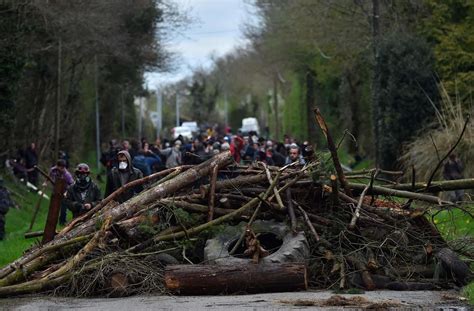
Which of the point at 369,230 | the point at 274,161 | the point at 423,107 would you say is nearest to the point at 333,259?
the point at 369,230

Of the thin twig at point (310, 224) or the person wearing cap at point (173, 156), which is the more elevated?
the thin twig at point (310, 224)

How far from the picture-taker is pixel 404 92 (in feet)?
120

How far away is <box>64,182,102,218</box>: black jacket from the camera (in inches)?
734

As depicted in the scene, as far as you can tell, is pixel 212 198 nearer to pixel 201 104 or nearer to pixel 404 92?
pixel 404 92

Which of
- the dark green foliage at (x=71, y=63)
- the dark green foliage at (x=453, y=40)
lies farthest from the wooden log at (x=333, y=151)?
the dark green foliage at (x=453, y=40)

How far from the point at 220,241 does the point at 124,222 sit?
138cm

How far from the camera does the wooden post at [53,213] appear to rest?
16.2 m

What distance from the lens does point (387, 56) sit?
37.9 m

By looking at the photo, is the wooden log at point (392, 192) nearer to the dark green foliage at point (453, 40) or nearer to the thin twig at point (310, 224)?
the thin twig at point (310, 224)

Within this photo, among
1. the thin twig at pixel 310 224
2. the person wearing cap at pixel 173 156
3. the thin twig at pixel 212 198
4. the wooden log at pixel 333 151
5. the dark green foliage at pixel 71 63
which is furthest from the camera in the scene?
the dark green foliage at pixel 71 63

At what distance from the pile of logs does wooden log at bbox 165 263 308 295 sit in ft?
0.04

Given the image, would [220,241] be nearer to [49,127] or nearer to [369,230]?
[369,230]

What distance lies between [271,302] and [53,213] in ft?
16.1

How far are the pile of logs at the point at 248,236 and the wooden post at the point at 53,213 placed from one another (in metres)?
0.47
